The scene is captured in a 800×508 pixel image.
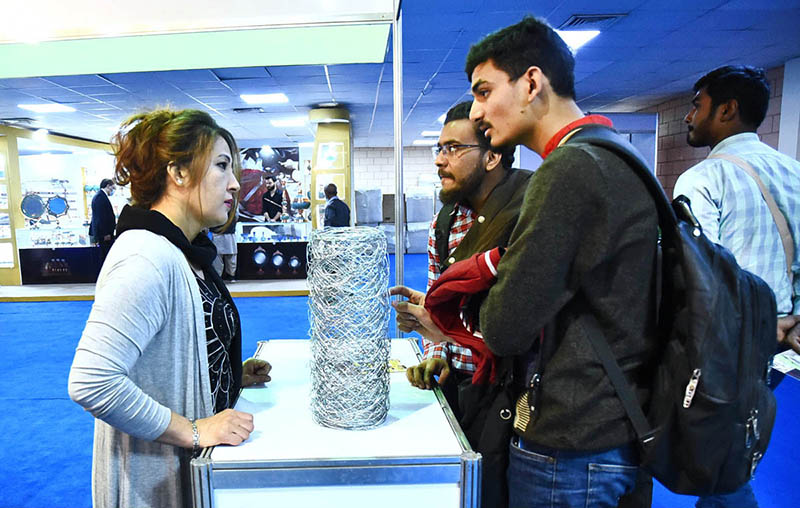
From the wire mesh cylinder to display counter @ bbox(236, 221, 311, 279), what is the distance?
6.83 meters

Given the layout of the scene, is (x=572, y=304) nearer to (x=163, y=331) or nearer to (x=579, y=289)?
(x=579, y=289)

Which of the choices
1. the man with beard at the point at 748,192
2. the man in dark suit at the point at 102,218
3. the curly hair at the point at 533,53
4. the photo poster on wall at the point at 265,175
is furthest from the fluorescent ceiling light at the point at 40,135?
the man with beard at the point at 748,192

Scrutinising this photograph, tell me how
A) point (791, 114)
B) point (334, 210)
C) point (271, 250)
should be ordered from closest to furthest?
point (791, 114)
point (334, 210)
point (271, 250)

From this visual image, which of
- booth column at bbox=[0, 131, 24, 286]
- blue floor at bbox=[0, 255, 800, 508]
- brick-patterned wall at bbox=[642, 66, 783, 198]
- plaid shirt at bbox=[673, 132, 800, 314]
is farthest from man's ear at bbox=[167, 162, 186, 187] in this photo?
booth column at bbox=[0, 131, 24, 286]

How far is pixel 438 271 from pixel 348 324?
79 cm

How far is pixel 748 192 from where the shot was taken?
1629 mm

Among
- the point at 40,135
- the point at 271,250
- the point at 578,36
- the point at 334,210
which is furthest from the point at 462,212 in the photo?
the point at 40,135

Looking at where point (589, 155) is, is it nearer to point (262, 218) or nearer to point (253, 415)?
point (253, 415)

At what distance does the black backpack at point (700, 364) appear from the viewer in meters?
0.75

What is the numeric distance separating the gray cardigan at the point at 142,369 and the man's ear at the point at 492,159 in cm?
93

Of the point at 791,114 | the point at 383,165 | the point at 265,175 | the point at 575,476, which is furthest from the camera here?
the point at 383,165

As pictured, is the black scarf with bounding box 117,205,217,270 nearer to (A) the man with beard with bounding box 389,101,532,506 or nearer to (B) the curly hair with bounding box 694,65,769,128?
(A) the man with beard with bounding box 389,101,532,506

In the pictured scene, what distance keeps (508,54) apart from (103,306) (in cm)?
91

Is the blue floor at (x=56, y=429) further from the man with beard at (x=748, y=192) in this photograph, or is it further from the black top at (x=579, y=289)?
the black top at (x=579, y=289)
